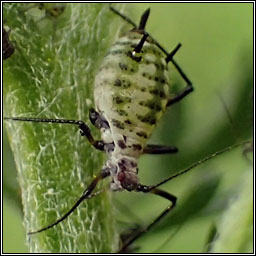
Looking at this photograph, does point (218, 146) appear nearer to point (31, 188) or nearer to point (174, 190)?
point (174, 190)

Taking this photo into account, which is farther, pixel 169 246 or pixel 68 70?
pixel 169 246

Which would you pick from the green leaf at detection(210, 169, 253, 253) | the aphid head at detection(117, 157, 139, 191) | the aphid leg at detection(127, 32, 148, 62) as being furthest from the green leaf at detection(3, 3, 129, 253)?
the green leaf at detection(210, 169, 253, 253)

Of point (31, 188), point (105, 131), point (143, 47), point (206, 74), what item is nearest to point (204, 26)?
point (206, 74)

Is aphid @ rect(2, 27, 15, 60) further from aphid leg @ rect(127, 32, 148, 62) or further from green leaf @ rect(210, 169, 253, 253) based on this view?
green leaf @ rect(210, 169, 253, 253)

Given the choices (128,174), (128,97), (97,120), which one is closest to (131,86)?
(128,97)

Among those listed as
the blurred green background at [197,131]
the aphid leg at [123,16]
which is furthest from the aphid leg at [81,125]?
the aphid leg at [123,16]

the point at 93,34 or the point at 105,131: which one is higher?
the point at 93,34
